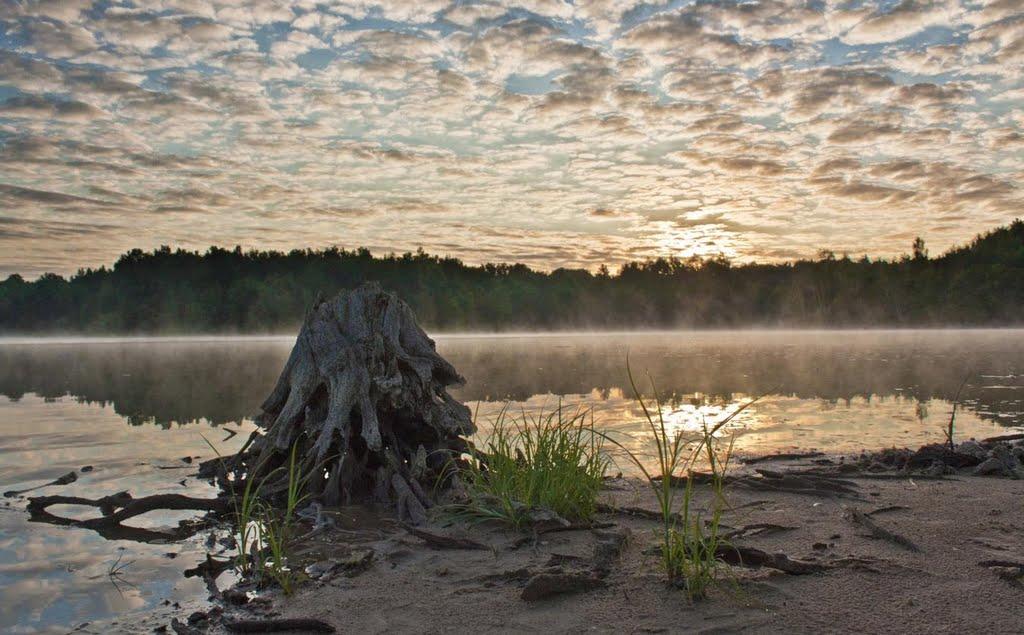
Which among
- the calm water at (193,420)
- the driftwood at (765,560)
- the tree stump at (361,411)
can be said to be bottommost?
the calm water at (193,420)

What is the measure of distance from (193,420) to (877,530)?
36.3 feet

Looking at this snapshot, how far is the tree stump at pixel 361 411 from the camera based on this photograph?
6648 mm

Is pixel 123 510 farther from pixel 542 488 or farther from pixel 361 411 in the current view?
pixel 542 488

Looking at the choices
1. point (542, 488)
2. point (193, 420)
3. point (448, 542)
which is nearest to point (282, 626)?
point (448, 542)

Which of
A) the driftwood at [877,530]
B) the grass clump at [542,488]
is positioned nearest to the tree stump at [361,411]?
the grass clump at [542,488]

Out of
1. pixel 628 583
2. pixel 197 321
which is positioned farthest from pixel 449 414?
pixel 197 321

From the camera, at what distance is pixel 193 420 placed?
12273mm

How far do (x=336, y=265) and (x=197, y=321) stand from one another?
21260 millimetres

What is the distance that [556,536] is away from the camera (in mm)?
5113

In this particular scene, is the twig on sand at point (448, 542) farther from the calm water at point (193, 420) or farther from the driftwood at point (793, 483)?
the driftwood at point (793, 483)

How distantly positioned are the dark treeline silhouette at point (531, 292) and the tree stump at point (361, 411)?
274ft

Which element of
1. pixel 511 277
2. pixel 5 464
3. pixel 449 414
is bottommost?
pixel 5 464

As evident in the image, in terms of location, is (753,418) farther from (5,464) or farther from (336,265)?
(336,265)

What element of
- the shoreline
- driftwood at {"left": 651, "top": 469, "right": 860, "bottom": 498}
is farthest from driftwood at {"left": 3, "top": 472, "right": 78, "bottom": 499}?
driftwood at {"left": 651, "top": 469, "right": 860, "bottom": 498}
